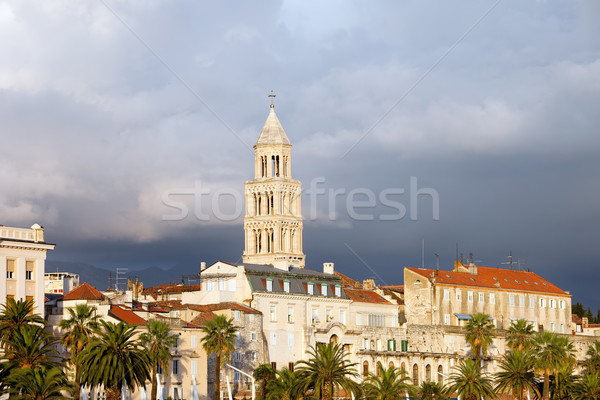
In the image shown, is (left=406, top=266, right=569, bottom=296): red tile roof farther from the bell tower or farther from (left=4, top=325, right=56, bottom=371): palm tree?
(left=4, top=325, right=56, bottom=371): palm tree

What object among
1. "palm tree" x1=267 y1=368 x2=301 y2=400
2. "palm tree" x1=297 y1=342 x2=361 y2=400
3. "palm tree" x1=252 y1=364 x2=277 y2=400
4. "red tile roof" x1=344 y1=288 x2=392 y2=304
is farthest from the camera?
"red tile roof" x1=344 y1=288 x2=392 y2=304

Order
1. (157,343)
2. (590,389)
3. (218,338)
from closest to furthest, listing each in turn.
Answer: (157,343) → (218,338) → (590,389)

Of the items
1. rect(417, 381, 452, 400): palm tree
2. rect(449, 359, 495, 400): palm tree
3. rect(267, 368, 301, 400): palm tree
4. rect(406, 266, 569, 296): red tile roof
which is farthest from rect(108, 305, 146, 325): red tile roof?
rect(406, 266, 569, 296): red tile roof

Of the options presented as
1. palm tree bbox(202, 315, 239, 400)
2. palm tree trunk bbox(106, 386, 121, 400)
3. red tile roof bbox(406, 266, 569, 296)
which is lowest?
palm tree trunk bbox(106, 386, 121, 400)

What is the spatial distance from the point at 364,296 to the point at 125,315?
4342 centimetres

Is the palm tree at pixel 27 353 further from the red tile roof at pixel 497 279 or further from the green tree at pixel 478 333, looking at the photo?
the red tile roof at pixel 497 279

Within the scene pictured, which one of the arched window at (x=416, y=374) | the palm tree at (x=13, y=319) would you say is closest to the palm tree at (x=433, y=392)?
the arched window at (x=416, y=374)

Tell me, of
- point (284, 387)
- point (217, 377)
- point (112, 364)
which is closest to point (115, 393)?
point (112, 364)

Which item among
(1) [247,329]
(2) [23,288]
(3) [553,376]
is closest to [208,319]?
(1) [247,329]

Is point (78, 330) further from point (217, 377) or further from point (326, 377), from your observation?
point (326, 377)

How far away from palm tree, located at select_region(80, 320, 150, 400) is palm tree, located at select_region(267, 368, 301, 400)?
13381mm

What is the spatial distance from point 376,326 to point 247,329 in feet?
82.7

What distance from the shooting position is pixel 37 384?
7538cm

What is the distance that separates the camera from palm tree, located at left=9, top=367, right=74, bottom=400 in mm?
75062
